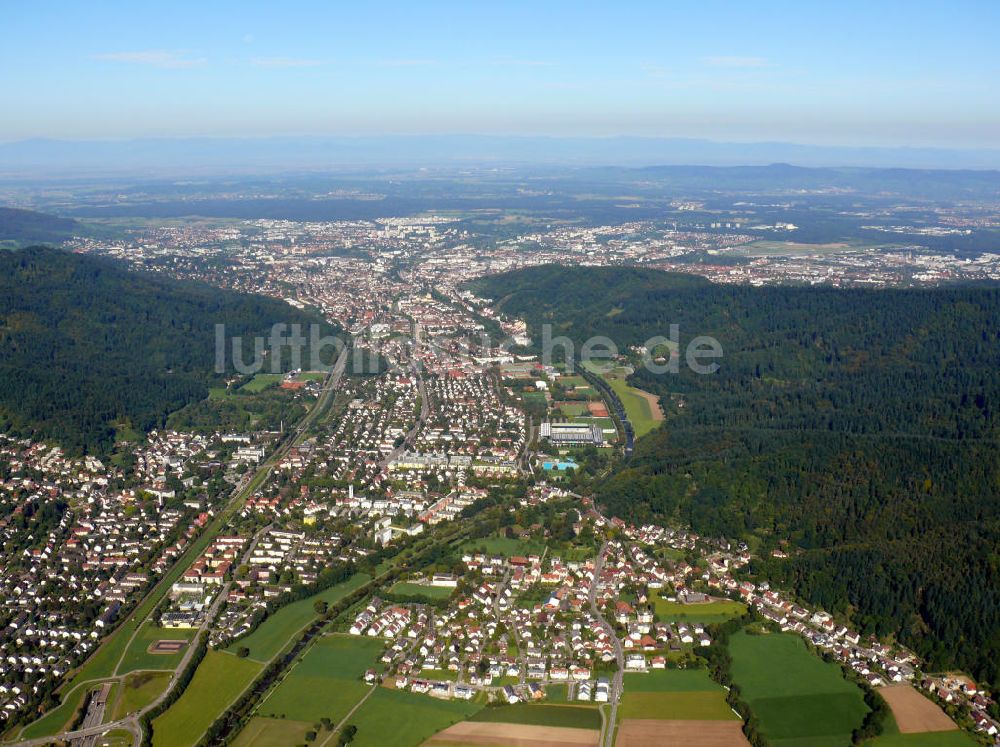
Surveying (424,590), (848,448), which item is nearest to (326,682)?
(424,590)

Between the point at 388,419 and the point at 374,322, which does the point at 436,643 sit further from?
the point at 374,322

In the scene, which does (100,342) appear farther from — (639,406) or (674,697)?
(674,697)

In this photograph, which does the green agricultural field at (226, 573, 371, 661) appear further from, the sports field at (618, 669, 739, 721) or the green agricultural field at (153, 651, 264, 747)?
the sports field at (618, 669, 739, 721)

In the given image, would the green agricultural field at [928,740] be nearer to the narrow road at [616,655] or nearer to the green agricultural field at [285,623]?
the narrow road at [616,655]

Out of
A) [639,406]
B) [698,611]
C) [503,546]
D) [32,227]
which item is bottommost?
[698,611]

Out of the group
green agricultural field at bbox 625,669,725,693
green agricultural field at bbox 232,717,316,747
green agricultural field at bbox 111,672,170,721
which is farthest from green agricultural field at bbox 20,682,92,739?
green agricultural field at bbox 625,669,725,693

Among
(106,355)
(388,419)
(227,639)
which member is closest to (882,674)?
(227,639)

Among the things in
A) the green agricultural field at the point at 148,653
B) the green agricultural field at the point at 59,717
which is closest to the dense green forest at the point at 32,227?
the green agricultural field at the point at 148,653

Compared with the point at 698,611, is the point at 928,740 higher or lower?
lower
